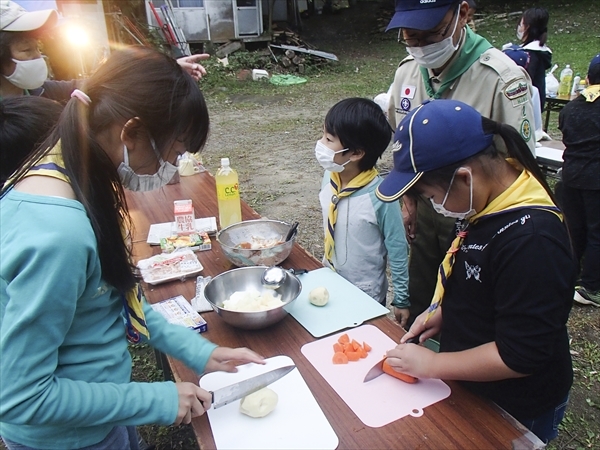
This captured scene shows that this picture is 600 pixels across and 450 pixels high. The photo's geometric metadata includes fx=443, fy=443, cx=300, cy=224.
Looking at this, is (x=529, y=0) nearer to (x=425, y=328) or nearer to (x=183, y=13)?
(x=183, y=13)

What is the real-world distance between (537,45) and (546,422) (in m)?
5.72

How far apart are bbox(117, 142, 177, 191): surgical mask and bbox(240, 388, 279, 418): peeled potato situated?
69cm

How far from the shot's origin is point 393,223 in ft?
7.07

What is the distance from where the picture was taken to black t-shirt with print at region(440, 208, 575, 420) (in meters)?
1.13

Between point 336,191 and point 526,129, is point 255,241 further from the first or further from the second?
point 526,129

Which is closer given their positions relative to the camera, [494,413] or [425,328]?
[494,413]

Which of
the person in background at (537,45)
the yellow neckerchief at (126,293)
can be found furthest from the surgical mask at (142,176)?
the person in background at (537,45)

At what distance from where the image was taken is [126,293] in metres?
1.23

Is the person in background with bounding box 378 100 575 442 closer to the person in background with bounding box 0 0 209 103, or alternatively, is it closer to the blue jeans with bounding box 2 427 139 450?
the blue jeans with bounding box 2 427 139 450

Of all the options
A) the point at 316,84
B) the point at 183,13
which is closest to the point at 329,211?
the point at 316,84

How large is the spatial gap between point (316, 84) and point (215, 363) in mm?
12156

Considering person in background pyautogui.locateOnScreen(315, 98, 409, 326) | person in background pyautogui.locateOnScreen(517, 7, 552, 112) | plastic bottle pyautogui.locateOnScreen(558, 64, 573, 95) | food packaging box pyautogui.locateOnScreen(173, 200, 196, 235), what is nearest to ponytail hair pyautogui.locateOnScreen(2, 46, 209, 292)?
person in background pyautogui.locateOnScreen(315, 98, 409, 326)

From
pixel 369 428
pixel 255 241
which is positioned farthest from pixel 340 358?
pixel 255 241

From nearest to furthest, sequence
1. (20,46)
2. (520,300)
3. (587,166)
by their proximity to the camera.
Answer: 1. (520,300)
2. (20,46)
3. (587,166)
